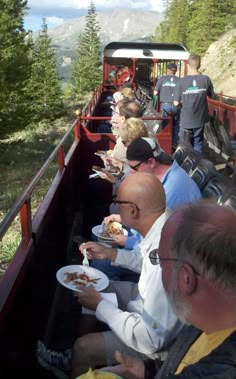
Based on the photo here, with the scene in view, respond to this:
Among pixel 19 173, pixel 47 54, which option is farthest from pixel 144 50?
pixel 47 54

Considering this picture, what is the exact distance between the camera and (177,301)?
155 cm

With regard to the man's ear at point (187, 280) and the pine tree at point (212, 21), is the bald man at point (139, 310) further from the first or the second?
the pine tree at point (212, 21)

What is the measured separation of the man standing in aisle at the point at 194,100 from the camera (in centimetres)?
825

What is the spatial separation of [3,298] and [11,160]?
17.4 meters

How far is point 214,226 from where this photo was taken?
1520 mm

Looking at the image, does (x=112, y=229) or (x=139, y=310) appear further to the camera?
(x=112, y=229)

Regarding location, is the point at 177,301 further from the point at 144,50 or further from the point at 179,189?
the point at 144,50

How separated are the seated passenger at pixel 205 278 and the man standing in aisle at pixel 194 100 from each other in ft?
22.2

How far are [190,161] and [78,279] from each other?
212 centimetres

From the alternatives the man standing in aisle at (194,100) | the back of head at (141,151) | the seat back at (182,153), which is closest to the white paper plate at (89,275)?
the back of head at (141,151)

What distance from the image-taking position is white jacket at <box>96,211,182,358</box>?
7.89 feet

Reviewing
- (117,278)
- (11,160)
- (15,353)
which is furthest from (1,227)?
(11,160)

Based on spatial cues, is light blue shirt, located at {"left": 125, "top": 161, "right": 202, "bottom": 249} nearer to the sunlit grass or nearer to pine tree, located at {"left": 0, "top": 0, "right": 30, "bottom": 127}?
the sunlit grass

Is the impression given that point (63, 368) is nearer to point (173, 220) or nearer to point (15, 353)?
point (15, 353)
